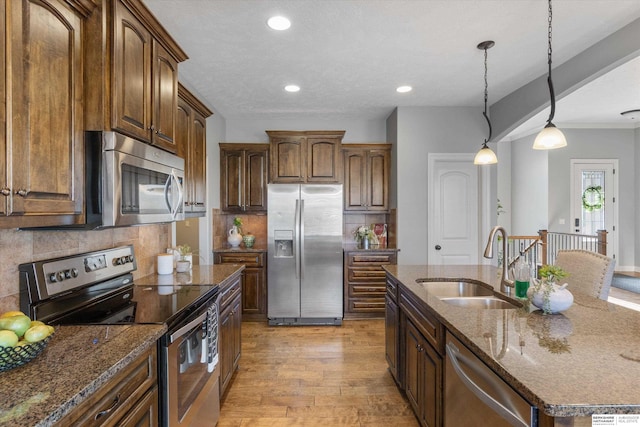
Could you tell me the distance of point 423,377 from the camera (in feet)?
6.51

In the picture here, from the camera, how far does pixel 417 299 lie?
2029mm

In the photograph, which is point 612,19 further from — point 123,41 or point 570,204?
point 570,204

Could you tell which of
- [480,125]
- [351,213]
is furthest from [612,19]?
[351,213]

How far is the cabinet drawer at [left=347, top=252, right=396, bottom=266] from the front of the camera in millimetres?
4410

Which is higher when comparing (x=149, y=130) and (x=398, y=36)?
(x=398, y=36)

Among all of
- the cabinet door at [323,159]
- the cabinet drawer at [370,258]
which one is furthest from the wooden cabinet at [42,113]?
the cabinet drawer at [370,258]

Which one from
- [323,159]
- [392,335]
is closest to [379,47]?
[323,159]

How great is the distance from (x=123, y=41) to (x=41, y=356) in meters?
1.45

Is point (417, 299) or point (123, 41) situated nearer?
point (123, 41)

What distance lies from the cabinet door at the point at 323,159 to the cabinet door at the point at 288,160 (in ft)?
0.28

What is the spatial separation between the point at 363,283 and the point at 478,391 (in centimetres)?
314

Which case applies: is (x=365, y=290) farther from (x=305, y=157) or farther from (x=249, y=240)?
(x=305, y=157)

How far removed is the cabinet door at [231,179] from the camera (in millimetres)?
4652

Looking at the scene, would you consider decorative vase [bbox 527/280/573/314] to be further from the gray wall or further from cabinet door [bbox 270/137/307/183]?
cabinet door [bbox 270/137/307/183]
